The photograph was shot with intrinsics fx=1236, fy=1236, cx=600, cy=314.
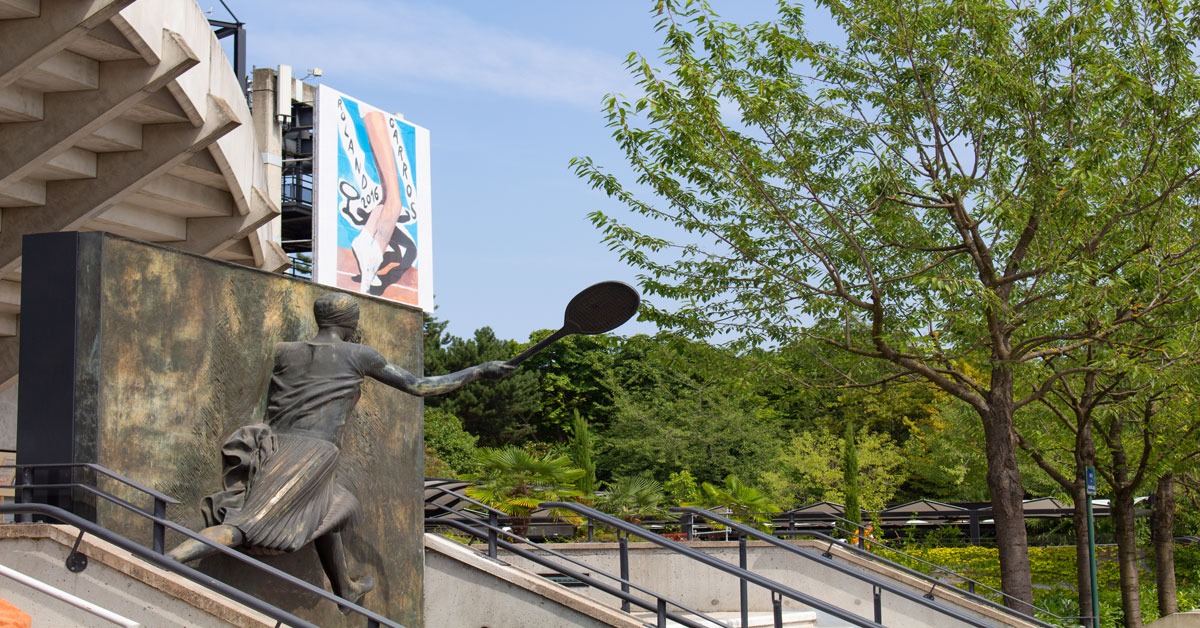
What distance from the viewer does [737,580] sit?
48.0 ft

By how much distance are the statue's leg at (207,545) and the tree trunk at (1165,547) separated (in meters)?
18.5

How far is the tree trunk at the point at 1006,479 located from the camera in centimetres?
1612

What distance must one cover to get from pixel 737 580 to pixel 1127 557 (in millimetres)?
9591

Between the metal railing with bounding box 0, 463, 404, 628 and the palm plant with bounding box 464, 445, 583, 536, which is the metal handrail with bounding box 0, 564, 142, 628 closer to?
the metal railing with bounding box 0, 463, 404, 628

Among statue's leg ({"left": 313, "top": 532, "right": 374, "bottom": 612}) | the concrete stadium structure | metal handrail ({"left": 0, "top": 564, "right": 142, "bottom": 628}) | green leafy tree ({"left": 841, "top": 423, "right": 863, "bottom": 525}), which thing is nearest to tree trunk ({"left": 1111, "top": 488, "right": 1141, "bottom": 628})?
green leafy tree ({"left": 841, "top": 423, "right": 863, "bottom": 525})

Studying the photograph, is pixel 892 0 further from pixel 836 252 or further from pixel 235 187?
pixel 235 187

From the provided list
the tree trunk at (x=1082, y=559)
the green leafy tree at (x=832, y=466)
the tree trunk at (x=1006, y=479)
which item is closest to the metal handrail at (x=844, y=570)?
the tree trunk at (x=1006, y=479)

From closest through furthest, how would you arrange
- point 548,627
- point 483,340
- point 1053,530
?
1. point 548,627
2. point 1053,530
3. point 483,340

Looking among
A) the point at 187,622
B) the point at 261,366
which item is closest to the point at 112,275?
the point at 261,366

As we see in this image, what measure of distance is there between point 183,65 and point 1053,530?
30707 mm

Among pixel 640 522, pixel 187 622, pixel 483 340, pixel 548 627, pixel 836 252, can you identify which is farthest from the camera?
pixel 483 340

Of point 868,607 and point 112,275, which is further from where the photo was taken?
point 868,607

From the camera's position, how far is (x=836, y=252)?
54.2ft

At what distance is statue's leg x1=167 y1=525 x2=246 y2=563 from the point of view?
6.63 m
